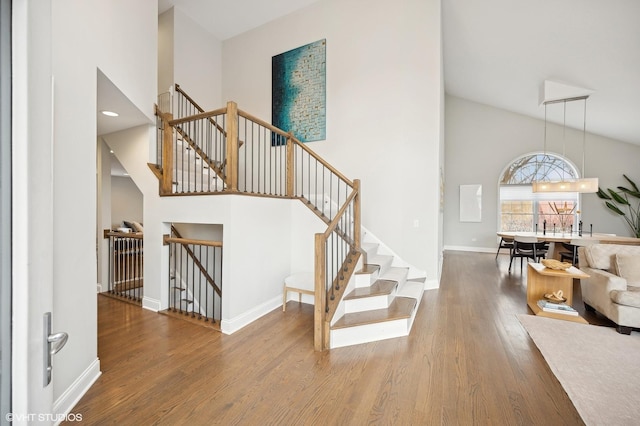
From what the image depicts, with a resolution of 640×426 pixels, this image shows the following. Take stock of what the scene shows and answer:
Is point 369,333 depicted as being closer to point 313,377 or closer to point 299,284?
point 313,377

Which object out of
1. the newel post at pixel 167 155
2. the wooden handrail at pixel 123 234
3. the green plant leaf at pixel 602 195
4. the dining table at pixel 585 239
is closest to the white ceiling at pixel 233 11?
the newel post at pixel 167 155

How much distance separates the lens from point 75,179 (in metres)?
2.05

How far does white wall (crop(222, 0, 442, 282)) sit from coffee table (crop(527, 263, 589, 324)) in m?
1.31

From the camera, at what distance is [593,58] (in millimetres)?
4520

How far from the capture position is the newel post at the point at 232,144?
10.2ft

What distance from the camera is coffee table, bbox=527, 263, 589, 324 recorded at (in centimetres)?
348

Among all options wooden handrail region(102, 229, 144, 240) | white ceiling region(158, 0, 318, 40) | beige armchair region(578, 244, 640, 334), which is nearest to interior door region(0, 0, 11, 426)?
wooden handrail region(102, 229, 144, 240)

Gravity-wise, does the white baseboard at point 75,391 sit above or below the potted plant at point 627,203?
below

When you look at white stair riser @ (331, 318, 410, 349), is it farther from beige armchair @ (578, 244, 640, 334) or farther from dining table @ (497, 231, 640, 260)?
dining table @ (497, 231, 640, 260)

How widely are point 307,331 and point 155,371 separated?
1.46 metres

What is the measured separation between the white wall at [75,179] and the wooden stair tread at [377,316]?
2066 mm

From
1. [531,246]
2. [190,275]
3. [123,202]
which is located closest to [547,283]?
[531,246]

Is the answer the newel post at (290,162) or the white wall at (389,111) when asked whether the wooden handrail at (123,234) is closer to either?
the newel post at (290,162)

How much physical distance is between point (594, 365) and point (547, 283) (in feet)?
5.29
